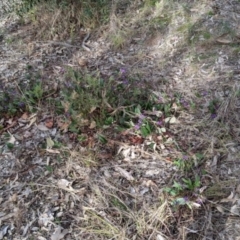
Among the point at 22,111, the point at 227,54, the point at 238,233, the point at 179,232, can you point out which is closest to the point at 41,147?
the point at 22,111

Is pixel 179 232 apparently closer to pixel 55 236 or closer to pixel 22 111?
pixel 55 236

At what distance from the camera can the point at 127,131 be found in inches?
99.6

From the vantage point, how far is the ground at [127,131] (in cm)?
209

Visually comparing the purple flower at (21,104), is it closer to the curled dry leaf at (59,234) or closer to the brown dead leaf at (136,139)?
the brown dead leaf at (136,139)

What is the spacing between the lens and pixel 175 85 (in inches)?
115

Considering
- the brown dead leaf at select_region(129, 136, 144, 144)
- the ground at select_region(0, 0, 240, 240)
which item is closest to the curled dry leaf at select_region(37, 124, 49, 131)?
the ground at select_region(0, 0, 240, 240)

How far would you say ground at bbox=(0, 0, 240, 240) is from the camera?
2.09 metres

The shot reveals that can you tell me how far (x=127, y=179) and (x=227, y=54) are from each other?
1585 millimetres

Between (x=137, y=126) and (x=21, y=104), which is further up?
(x=21, y=104)

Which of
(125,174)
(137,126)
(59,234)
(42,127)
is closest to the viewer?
(59,234)

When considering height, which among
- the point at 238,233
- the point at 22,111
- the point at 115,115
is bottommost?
the point at 238,233

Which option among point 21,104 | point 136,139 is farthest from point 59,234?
point 21,104

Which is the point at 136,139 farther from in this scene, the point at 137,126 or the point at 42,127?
the point at 42,127

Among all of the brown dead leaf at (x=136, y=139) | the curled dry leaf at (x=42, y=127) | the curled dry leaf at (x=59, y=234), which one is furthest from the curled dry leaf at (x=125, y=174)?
the curled dry leaf at (x=42, y=127)
